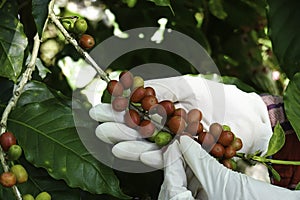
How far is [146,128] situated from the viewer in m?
0.94

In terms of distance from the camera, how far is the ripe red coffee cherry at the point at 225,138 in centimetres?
92

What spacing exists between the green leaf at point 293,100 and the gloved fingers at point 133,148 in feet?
0.75

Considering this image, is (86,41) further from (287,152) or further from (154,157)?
(287,152)

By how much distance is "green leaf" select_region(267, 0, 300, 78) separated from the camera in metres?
1.05

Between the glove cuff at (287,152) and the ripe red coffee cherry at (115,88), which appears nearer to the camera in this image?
the ripe red coffee cherry at (115,88)

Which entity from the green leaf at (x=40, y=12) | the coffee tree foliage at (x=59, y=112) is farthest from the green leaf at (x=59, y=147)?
the green leaf at (x=40, y=12)

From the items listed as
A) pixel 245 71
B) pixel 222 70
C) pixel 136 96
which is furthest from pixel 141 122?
pixel 245 71

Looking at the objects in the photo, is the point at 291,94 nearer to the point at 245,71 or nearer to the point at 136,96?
the point at 136,96

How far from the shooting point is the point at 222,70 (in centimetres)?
179

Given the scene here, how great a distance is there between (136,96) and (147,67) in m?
0.48

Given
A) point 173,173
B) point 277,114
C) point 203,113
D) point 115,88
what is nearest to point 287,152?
point 277,114

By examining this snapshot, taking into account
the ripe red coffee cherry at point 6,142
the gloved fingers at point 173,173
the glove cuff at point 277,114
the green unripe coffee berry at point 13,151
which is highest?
the ripe red coffee cherry at point 6,142

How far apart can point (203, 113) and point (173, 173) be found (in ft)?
0.60

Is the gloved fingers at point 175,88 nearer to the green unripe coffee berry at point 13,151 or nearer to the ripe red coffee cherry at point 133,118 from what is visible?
the ripe red coffee cherry at point 133,118
